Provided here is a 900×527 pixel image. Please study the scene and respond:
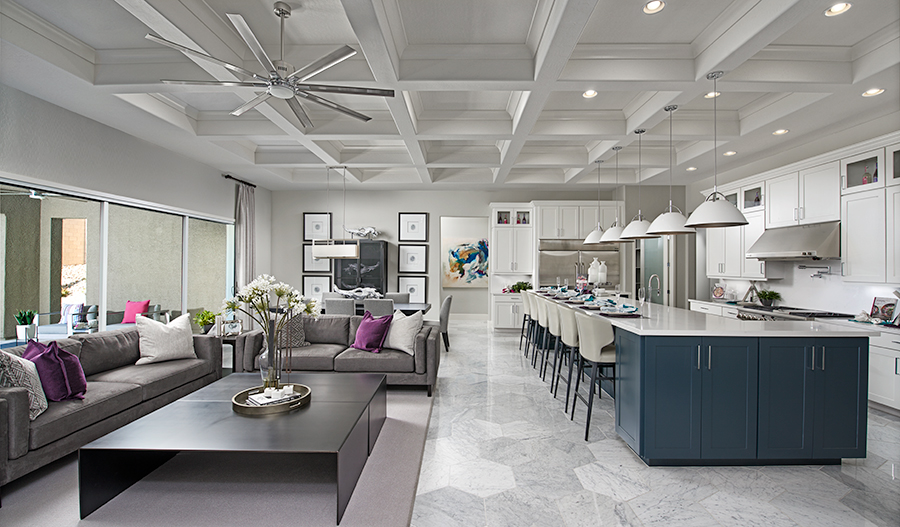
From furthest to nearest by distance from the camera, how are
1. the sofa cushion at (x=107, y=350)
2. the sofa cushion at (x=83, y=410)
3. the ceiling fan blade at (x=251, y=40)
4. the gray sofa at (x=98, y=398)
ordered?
the sofa cushion at (x=107, y=350) → the sofa cushion at (x=83, y=410) → the gray sofa at (x=98, y=398) → the ceiling fan blade at (x=251, y=40)

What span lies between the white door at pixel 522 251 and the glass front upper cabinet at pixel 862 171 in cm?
440

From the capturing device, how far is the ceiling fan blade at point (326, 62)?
2359 millimetres

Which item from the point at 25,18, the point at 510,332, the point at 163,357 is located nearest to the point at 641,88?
the point at 25,18

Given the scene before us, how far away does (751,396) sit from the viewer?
2.70 m

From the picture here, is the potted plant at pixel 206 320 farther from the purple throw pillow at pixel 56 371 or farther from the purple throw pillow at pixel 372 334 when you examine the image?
the purple throw pillow at pixel 56 371

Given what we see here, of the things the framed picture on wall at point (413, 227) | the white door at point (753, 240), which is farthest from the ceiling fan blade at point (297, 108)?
the white door at point (753, 240)

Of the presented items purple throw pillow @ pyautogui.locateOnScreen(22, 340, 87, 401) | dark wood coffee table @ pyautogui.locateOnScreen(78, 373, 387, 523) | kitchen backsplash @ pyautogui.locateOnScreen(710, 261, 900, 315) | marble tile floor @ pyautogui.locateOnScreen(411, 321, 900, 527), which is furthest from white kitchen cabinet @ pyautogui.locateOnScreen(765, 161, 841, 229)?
purple throw pillow @ pyautogui.locateOnScreen(22, 340, 87, 401)

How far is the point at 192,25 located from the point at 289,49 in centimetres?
70

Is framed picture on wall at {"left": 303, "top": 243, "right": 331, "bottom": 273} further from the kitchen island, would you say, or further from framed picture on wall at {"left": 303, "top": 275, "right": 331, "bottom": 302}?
the kitchen island

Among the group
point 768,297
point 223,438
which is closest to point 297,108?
point 223,438

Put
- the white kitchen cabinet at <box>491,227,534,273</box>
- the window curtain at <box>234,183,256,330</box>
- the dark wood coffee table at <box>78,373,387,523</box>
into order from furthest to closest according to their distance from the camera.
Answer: the white kitchen cabinet at <box>491,227,534,273</box>, the window curtain at <box>234,183,256,330</box>, the dark wood coffee table at <box>78,373,387,523</box>

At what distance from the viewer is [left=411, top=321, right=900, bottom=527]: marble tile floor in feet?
7.09

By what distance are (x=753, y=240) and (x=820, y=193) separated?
111 cm

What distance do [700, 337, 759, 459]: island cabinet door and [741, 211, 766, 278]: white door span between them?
11.4ft
